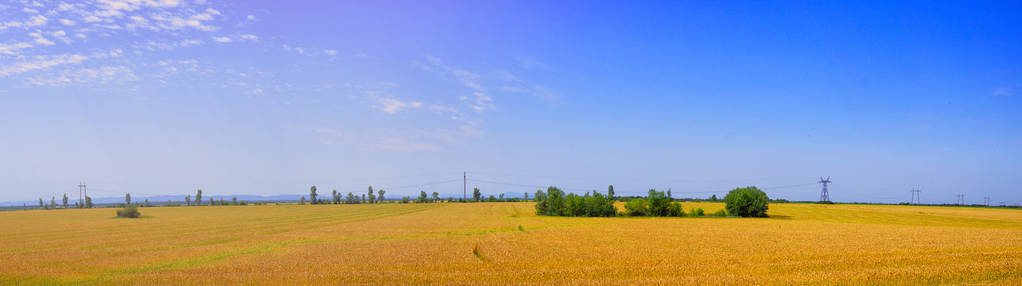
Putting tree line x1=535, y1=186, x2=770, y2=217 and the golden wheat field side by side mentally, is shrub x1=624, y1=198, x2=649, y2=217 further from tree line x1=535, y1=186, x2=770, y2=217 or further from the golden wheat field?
the golden wheat field

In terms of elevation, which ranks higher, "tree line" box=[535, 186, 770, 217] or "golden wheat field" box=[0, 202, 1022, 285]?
"golden wheat field" box=[0, 202, 1022, 285]

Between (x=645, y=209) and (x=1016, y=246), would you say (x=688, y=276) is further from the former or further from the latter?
(x=645, y=209)

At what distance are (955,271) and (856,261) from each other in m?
3.07

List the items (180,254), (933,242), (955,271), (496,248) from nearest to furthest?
(955,271)
(180,254)
(496,248)
(933,242)

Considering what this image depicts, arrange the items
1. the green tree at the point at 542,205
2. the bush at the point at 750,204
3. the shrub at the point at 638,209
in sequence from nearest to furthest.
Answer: the bush at the point at 750,204 → the shrub at the point at 638,209 → the green tree at the point at 542,205

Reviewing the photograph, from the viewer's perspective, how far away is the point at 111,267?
19.6 meters

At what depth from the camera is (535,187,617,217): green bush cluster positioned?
259 feet

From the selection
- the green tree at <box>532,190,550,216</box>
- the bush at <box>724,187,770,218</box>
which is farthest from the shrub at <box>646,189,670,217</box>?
the green tree at <box>532,190,550,216</box>

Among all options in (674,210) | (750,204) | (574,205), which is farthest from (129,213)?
(750,204)

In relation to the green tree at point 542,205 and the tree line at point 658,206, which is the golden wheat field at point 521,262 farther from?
the green tree at point 542,205

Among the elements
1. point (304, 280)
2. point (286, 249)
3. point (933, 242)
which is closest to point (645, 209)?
point (933, 242)

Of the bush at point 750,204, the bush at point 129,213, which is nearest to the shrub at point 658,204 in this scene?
the bush at point 750,204

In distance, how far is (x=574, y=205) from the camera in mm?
80312

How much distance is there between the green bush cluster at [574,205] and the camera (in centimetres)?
7888
